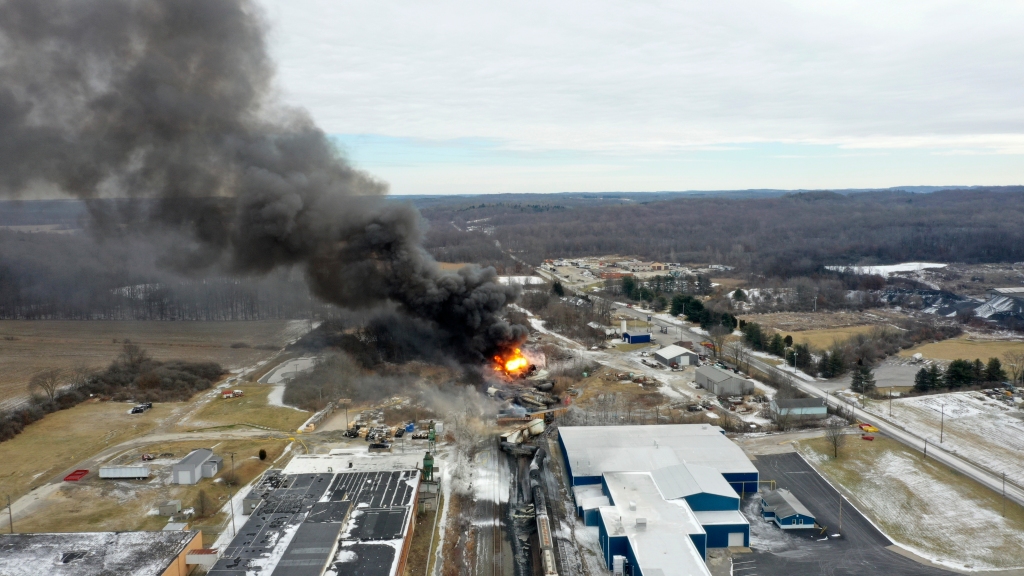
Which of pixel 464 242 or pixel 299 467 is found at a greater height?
pixel 464 242

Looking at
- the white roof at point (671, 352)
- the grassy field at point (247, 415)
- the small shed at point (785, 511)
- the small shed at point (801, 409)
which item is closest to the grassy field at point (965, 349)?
the white roof at point (671, 352)

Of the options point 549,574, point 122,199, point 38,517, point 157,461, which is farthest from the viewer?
point 122,199

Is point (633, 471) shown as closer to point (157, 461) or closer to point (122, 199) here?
point (157, 461)

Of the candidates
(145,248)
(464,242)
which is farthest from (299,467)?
(464,242)

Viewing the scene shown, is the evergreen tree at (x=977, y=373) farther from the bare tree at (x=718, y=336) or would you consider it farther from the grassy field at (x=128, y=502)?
the grassy field at (x=128, y=502)

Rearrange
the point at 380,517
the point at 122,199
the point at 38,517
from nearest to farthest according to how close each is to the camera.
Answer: the point at 380,517 < the point at 38,517 < the point at 122,199
